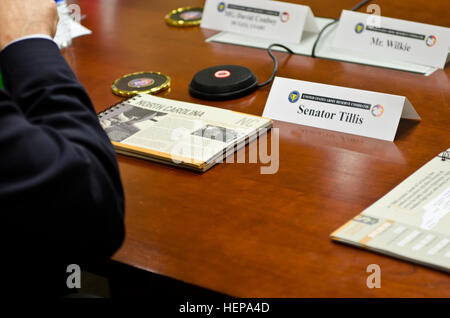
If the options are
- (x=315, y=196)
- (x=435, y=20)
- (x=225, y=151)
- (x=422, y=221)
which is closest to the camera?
(x=422, y=221)

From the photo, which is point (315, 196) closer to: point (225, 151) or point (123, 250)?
point (225, 151)

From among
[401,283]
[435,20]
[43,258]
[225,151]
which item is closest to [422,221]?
[401,283]

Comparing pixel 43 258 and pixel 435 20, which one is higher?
pixel 435 20

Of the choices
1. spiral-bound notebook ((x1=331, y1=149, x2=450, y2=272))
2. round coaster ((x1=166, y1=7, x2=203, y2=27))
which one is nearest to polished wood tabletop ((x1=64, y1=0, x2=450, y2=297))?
spiral-bound notebook ((x1=331, y1=149, x2=450, y2=272))

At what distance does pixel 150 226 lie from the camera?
3.06ft

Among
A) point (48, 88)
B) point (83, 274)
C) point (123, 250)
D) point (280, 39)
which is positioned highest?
point (48, 88)

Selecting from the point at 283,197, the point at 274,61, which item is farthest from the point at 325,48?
the point at 283,197

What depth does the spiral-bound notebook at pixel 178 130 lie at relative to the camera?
43.1 inches

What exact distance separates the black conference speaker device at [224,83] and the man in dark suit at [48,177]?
1.57 feet

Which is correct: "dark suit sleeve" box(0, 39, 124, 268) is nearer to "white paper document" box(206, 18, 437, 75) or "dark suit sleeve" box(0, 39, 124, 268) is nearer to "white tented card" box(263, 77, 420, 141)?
"white tented card" box(263, 77, 420, 141)

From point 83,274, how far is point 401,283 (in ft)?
1.93

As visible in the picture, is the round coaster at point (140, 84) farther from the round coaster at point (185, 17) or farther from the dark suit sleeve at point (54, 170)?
the dark suit sleeve at point (54, 170)

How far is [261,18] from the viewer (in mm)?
1653

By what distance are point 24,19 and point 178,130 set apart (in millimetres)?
357
